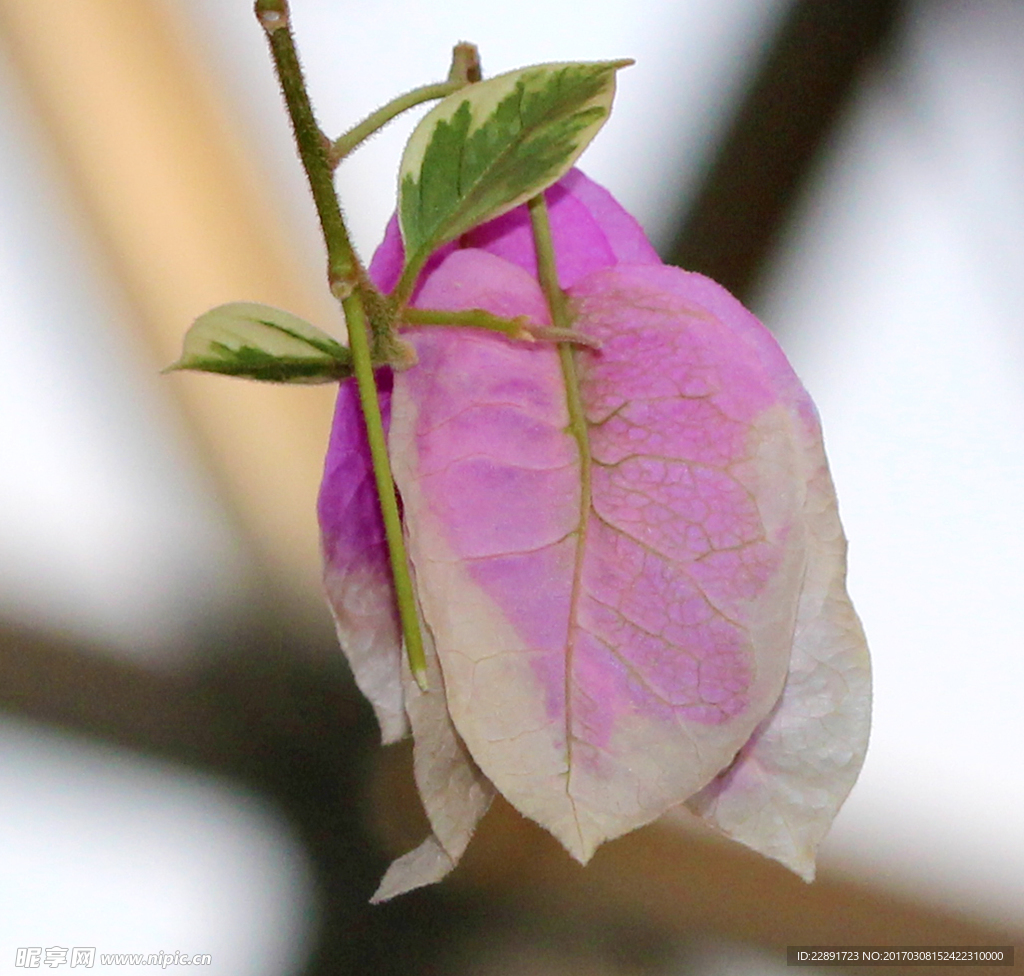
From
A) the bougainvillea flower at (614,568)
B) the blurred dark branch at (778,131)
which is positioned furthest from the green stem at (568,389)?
the blurred dark branch at (778,131)

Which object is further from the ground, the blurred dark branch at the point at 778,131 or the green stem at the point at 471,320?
the green stem at the point at 471,320

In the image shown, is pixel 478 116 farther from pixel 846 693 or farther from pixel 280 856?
pixel 280 856

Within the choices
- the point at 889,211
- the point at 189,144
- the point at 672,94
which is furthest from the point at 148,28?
the point at 889,211

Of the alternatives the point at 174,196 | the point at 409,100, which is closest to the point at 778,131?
the point at 174,196

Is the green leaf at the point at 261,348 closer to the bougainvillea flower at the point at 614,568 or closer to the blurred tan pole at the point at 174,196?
the bougainvillea flower at the point at 614,568

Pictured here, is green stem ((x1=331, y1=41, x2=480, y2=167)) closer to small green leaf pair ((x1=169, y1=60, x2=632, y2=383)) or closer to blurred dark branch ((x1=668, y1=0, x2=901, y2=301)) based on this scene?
small green leaf pair ((x1=169, y1=60, x2=632, y2=383))

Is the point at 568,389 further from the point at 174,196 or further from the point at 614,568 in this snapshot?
the point at 174,196

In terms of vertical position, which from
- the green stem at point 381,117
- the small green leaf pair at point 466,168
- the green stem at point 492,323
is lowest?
the green stem at point 492,323
